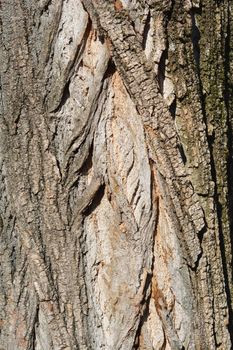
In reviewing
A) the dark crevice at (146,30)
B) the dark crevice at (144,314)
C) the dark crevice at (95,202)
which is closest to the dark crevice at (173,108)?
the dark crevice at (146,30)

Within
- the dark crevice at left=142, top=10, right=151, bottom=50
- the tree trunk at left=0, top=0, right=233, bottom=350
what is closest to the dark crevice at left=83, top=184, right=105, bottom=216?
the tree trunk at left=0, top=0, right=233, bottom=350

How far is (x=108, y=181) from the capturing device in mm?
2131

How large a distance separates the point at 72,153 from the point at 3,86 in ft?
0.91


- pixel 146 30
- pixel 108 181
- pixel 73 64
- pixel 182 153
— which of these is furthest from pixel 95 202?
pixel 146 30

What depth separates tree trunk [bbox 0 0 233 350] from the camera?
208 cm

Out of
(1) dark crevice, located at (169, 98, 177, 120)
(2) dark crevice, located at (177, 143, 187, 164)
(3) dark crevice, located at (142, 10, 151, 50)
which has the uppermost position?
(3) dark crevice, located at (142, 10, 151, 50)

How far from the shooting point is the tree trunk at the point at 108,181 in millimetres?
2082

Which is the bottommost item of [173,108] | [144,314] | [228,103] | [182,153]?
[144,314]

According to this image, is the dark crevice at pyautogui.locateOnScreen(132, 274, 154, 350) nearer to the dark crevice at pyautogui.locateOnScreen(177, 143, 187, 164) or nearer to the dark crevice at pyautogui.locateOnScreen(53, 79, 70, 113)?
the dark crevice at pyautogui.locateOnScreen(177, 143, 187, 164)

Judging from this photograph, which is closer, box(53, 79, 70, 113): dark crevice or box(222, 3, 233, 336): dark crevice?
box(53, 79, 70, 113): dark crevice

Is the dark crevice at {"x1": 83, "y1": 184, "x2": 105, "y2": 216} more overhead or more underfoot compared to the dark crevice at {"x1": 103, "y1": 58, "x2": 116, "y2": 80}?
more underfoot

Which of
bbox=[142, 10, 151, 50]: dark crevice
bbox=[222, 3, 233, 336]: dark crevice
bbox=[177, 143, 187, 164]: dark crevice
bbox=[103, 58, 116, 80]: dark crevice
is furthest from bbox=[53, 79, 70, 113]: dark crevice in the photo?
bbox=[222, 3, 233, 336]: dark crevice

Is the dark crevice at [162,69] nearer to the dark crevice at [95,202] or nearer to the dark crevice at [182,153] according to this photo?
the dark crevice at [182,153]

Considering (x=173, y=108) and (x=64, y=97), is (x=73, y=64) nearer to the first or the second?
(x=64, y=97)
